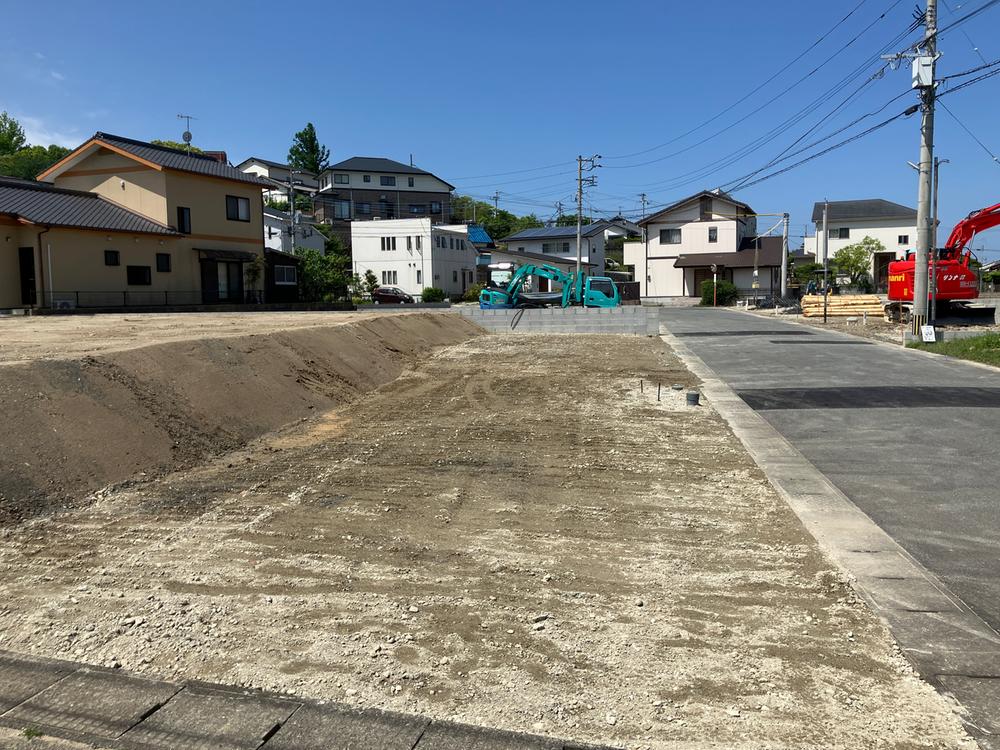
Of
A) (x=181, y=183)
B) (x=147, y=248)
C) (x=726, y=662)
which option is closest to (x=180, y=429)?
(x=726, y=662)

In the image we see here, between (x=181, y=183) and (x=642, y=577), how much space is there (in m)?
32.1

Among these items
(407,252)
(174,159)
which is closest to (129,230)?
(174,159)

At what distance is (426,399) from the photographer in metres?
11.1

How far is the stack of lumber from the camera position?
104ft

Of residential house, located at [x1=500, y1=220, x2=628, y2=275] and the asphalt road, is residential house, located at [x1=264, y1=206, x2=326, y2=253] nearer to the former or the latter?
residential house, located at [x1=500, y1=220, x2=628, y2=275]

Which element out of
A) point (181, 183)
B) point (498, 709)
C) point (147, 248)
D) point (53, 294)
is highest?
point (181, 183)

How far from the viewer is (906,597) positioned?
3.99 meters

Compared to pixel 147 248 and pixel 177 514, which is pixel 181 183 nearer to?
pixel 147 248

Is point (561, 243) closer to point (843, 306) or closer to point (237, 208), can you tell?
point (843, 306)

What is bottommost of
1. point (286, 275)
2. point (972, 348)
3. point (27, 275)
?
point (972, 348)

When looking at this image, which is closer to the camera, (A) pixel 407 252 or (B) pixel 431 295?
(B) pixel 431 295

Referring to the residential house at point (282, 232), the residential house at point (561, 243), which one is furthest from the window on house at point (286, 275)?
the residential house at point (561, 243)

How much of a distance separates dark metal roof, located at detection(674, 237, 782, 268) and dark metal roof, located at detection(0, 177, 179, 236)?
3488 centimetres

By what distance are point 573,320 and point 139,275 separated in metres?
18.0
